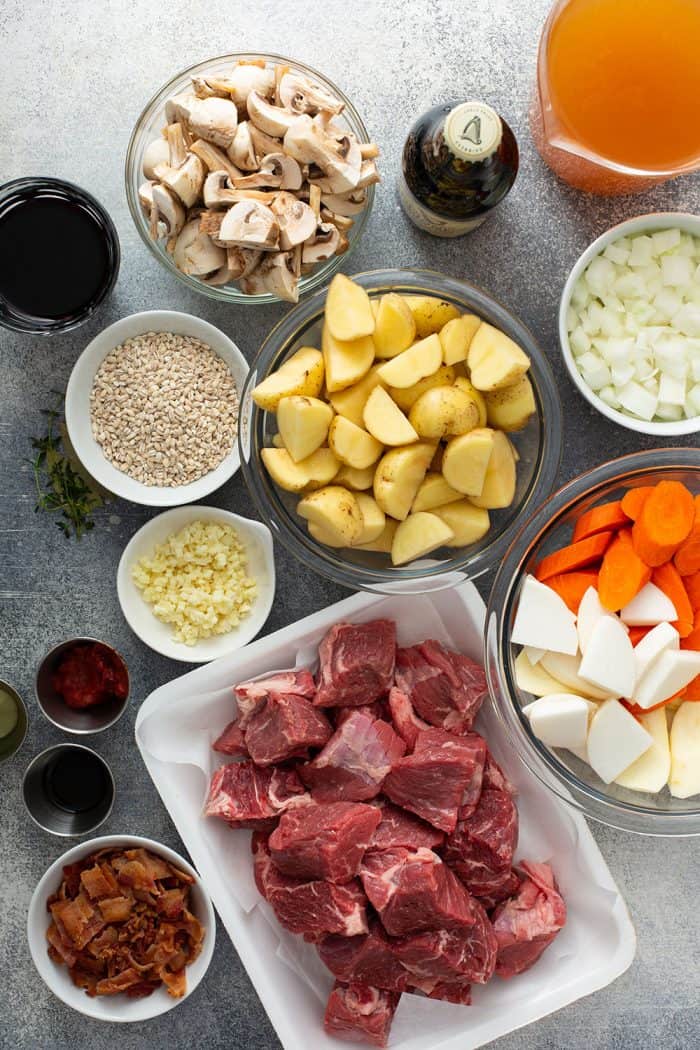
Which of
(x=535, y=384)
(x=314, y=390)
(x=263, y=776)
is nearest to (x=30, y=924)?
(x=263, y=776)

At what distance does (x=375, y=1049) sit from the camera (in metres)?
1.77

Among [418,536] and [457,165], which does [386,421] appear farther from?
[457,165]

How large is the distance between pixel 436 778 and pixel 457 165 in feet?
3.77

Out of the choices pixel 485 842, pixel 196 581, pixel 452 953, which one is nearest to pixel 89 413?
pixel 196 581

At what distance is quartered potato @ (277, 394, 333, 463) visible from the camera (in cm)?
148

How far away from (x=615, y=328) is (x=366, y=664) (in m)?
0.86

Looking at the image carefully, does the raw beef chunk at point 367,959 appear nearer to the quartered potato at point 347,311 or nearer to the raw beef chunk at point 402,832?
the raw beef chunk at point 402,832

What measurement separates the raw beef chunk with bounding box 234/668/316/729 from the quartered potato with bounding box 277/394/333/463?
50cm

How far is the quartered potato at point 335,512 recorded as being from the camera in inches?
59.6

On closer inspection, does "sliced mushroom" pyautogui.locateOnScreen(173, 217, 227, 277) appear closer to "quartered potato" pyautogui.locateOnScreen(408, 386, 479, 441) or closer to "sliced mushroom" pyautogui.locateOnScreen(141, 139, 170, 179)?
"sliced mushroom" pyautogui.locateOnScreen(141, 139, 170, 179)

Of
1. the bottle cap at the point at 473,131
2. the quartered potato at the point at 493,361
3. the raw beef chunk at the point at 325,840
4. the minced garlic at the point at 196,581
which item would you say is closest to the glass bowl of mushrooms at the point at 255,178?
the bottle cap at the point at 473,131

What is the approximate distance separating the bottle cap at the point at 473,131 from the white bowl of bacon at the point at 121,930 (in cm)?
147

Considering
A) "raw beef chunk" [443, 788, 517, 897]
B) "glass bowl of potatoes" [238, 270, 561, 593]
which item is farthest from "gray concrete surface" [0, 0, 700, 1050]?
"raw beef chunk" [443, 788, 517, 897]

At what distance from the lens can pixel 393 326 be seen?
4.99 ft
